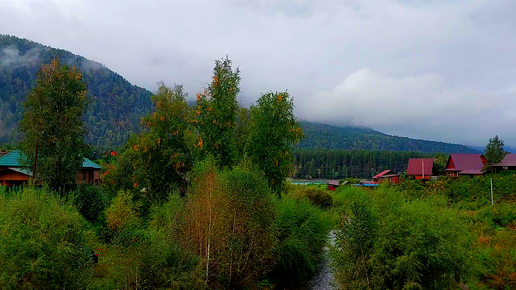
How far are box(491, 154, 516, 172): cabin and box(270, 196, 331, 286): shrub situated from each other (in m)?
48.4

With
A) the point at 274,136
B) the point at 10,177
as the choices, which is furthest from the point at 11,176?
the point at 274,136

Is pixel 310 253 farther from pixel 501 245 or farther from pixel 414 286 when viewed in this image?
pixel 501 245

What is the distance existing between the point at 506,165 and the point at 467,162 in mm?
11507

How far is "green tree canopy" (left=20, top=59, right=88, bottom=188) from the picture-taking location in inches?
1046

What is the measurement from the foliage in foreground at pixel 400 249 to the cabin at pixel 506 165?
52421 millimetres

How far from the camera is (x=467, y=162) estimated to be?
6944 centimetres

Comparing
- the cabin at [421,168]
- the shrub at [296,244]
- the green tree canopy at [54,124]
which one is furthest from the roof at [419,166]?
the green tree canopy at [54,124]

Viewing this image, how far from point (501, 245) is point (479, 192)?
107 feet

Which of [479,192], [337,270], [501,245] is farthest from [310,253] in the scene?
[479,192]

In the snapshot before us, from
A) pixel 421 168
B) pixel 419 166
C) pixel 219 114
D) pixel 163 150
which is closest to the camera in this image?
pixel 219 114

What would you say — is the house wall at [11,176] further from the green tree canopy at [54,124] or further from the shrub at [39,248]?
the shrub at [39,248]

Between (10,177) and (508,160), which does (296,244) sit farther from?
(508,160)

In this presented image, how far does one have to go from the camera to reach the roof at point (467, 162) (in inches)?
2666

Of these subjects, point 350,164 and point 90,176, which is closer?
point 90,176
